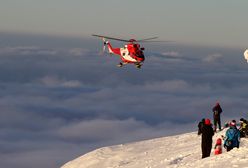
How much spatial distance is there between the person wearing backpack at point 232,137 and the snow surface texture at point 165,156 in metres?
0.39

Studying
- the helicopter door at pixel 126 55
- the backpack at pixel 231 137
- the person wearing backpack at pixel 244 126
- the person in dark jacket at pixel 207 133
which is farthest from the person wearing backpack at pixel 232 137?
the helicopter door at pixel 126 55

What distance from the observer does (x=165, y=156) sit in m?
26.7

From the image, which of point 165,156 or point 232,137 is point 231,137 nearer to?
point 232,137

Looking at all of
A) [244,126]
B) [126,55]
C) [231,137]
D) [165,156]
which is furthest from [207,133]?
[126,55]

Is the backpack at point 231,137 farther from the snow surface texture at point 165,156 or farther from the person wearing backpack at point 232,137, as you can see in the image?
the snow surface texture at point 165,156

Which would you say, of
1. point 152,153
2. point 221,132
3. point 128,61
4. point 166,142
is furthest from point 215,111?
point 128,61

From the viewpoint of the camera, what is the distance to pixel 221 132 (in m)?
27.8

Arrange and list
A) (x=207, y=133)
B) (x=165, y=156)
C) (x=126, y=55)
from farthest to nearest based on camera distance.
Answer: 1. (x=126, y=55)
2. (x=165, y=156)
3. (x=207, y=133)

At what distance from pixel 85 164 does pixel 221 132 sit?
11.1 metres

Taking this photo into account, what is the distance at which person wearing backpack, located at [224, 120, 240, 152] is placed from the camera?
1941 cm

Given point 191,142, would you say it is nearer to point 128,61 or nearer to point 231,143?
point 231,143

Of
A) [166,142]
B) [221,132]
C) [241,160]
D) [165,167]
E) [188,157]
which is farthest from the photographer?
[166,142]

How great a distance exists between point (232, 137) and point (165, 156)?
7.55m

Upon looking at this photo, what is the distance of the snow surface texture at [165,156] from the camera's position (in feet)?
60.4
